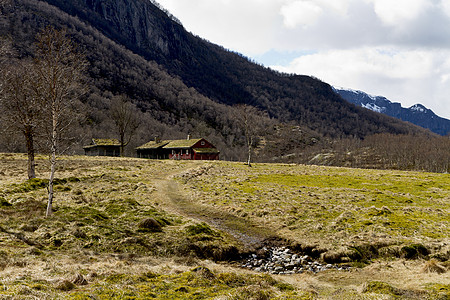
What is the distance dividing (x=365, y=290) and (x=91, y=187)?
26.9m

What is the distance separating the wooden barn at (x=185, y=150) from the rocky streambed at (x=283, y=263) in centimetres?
6978

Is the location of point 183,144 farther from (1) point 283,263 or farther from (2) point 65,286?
(2) point 65,286

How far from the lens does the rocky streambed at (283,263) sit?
38.8 feet

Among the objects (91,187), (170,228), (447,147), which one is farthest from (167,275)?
(447,147)

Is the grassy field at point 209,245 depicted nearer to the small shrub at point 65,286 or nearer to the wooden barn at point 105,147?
the small shrub at point 65,286

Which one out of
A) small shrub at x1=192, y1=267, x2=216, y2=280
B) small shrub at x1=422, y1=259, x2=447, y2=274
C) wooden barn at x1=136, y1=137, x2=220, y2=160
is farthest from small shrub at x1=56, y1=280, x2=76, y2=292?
wooden barn at x1=136, y1=137, x2=220, y2=160

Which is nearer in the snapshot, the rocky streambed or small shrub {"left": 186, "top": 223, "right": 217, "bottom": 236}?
the rocky streambed

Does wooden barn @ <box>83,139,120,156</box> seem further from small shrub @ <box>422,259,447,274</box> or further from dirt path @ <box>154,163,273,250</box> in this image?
small shrub @ <box>422,259,447,274</box>

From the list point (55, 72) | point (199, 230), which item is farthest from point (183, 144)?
point (199, 230)

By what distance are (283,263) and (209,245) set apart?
3.86 metres

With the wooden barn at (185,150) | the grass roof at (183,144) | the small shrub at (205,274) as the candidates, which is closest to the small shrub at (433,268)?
the small shrub at (205,274)

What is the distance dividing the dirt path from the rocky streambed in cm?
115

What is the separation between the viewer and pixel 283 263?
41.1 ft

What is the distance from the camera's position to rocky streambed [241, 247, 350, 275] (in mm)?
11812
